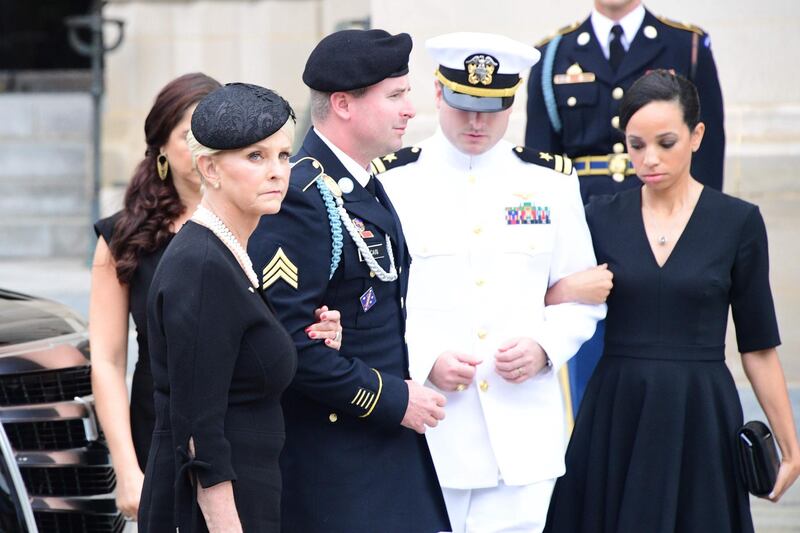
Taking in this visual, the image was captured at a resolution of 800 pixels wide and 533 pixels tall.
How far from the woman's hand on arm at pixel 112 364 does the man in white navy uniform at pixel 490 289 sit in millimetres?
827

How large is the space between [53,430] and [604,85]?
7.61 ft

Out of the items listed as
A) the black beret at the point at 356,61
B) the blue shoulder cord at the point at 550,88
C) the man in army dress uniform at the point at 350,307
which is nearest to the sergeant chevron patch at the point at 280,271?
the man in army dress uniform at the point at 350,307

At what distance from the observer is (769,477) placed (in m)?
3.82

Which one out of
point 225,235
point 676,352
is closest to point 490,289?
point 676,352

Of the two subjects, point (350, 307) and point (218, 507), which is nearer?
point (218, 507)

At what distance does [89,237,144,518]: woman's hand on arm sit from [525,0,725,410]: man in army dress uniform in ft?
5.74

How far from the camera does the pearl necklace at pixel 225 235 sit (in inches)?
115

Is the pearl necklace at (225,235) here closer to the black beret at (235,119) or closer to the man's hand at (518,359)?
the black beret at (235,119)

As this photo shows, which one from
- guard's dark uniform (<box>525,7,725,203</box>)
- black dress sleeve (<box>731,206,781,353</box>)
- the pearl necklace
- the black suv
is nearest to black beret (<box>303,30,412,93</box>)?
the pearl necklace

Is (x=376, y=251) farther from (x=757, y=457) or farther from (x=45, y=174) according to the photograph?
(x=45, y=174)

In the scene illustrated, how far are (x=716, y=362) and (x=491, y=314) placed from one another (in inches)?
25.6

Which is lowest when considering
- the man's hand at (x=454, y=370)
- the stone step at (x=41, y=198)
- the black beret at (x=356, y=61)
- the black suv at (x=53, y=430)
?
the stone step at (x=41, y=198)

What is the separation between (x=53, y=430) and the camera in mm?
4086

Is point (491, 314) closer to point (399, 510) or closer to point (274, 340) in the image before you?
point (399, 510)
